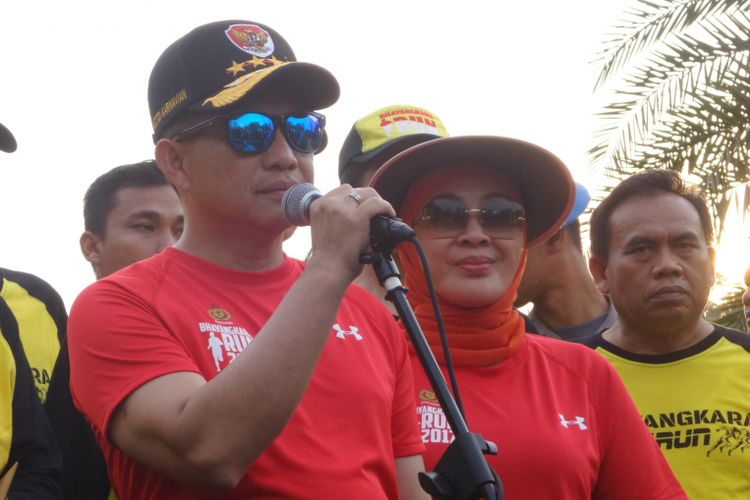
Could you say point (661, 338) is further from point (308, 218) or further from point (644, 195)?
point (308, 218)

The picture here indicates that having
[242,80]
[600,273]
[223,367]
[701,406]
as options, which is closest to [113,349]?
[223,367]

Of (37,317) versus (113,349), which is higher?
(113,349)

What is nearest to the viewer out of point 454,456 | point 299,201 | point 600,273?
point 454,456

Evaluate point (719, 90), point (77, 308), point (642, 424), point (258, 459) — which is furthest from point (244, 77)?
point (719, 90)

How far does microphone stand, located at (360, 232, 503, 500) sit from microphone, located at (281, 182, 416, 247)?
10 centimetres

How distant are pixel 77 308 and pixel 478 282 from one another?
1.26 m

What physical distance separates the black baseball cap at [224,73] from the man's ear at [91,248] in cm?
261

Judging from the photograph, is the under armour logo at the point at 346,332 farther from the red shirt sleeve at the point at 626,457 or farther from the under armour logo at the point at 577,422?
the red shirt sleeve at the point at 626,457

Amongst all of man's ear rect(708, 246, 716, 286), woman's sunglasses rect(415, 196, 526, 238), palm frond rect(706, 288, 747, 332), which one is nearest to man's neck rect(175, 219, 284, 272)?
woman's sunglasses rect(415, 196, 526, 238)

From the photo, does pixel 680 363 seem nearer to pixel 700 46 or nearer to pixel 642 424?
pixel 642 424

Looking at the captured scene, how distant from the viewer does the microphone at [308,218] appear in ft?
8.16

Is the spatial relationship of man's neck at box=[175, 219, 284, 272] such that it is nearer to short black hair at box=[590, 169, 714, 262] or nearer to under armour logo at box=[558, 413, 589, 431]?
under armour logo at box=[558, 413, 589, 431]

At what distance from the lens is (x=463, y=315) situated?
11.8ft

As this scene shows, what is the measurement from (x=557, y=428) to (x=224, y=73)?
54.0 inches
